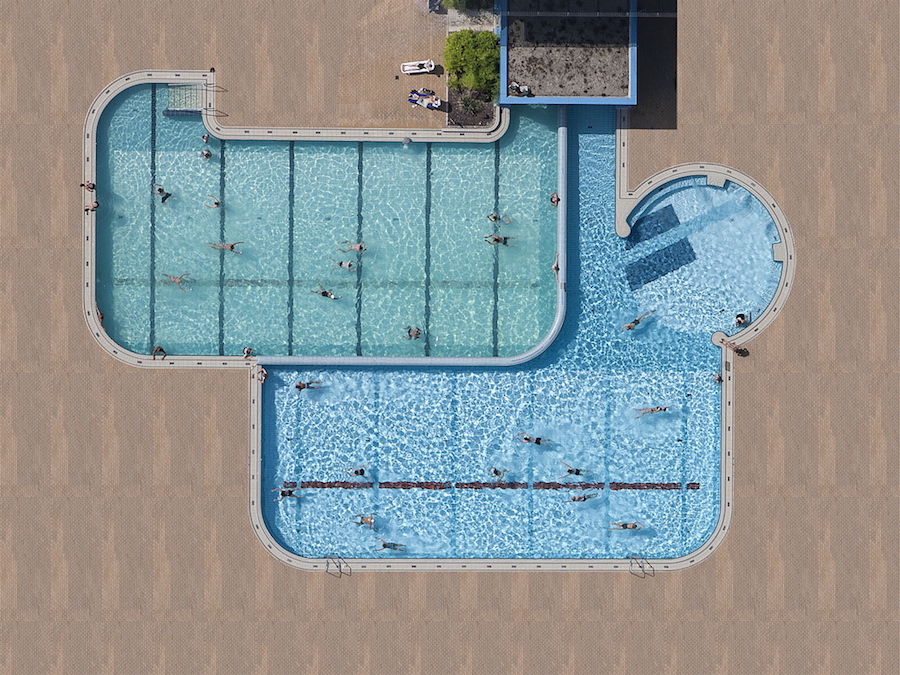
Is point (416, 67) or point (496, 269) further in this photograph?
point (496, 269)

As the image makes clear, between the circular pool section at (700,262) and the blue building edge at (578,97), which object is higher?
the blue building edge at (578,97)

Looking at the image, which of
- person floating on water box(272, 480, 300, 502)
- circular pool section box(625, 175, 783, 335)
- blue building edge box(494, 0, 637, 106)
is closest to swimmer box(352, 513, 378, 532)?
person floating on water box(272, 480, 300, 502)

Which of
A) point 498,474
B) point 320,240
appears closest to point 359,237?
point 320,240

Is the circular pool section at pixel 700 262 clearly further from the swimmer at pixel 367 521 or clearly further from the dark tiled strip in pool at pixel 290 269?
the swimmer at pixel 367 521

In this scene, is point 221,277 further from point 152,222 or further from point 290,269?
point 152,222

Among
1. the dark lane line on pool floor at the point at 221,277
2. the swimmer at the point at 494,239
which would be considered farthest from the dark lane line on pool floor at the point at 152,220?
the swimmer at the point at 494,239

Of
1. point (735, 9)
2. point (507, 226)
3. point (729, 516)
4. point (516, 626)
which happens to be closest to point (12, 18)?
point (507, 226)
